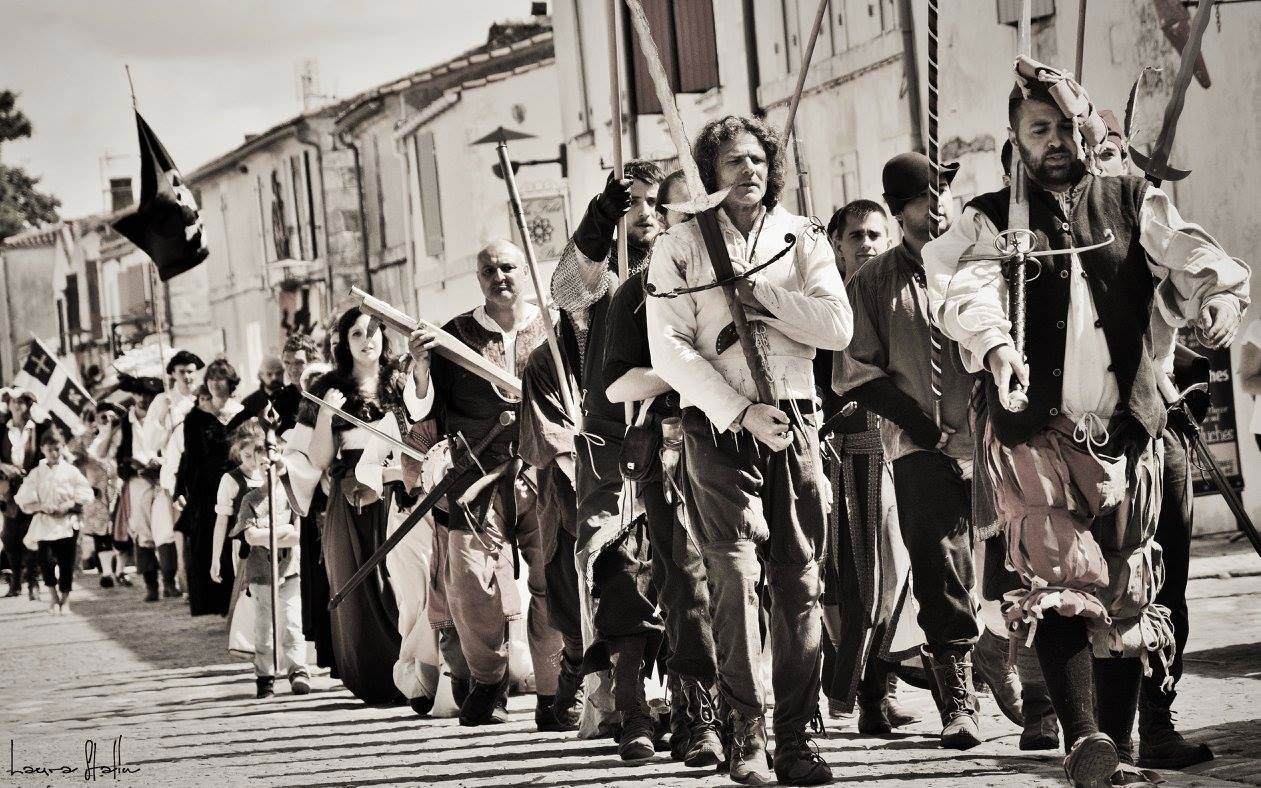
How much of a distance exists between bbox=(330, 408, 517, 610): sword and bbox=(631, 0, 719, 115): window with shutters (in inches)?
499

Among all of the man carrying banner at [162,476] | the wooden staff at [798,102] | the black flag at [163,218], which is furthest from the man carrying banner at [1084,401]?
the man carrying banner at [162,476]

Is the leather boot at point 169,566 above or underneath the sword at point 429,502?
underneath

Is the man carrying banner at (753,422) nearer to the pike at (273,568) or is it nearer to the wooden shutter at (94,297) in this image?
the pike at (273,568)

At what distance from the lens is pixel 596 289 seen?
25.2ft

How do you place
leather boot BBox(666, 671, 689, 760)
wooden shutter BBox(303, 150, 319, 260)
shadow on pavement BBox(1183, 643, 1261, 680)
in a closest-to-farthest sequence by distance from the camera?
leather boot BBox(666, 671, 689, 760) → shadow on pavement BBox(1183, 643, 1261, 680) → wooden shutter BBox(303, 150, 319, 260)

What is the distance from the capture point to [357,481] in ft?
33.3

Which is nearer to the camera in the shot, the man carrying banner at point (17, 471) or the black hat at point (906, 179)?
the black hat at point (906, 179)

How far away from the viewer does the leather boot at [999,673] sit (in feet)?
23.0

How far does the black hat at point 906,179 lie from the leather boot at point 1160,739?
7.11ft

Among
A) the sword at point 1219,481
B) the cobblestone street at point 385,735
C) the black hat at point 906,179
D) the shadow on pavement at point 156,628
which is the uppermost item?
the black hat at point 906,179

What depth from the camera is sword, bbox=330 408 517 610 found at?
881cm

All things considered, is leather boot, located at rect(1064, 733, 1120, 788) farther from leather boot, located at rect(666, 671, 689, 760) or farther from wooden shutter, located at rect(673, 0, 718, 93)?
wooden shutter, located at rect(673, 0, 718, 93)

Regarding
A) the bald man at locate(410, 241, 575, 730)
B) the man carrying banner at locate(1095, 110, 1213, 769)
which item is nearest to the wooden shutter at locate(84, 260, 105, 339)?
the bald man at locate(410, 241, 575, 730)

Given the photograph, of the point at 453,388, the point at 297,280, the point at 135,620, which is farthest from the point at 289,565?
the point at 297,280
